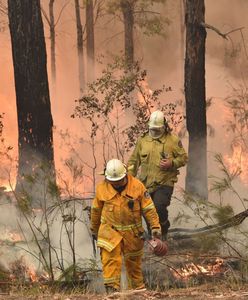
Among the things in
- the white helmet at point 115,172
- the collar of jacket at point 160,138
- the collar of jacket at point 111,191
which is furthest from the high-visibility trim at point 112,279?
the collar of jacket at point 160,138

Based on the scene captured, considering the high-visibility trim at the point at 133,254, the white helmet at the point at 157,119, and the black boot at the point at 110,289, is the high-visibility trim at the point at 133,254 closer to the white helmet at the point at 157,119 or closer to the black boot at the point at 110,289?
the black boot at the point at 110,289

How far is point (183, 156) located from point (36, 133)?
5.65 meters

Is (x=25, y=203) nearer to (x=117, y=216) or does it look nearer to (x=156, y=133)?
(x=117, y=216)

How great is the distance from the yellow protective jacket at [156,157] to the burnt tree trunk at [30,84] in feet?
14.9

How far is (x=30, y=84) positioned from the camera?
13.1 meters

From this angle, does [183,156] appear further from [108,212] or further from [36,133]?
[36,133]

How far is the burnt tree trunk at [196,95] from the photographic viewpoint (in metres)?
14.4

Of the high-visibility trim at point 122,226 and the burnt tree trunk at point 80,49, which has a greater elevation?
the burnt tree trunk at point 80,49

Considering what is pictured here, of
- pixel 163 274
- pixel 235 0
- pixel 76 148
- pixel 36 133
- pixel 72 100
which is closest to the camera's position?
pixel 163 274

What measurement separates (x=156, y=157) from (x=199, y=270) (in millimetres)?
1508

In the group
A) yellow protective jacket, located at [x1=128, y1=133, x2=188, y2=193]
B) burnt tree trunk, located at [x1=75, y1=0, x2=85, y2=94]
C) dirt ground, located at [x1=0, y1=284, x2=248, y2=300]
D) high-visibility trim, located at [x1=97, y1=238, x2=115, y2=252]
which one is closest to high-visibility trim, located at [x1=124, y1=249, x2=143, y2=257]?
high-visibility trim, located at [x1=97, y1=238, x2=115, y2=252]

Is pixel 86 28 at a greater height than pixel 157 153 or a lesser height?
greater

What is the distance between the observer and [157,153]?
27.2 feet

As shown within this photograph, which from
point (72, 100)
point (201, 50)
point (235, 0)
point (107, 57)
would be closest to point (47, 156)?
point (201, 50)
